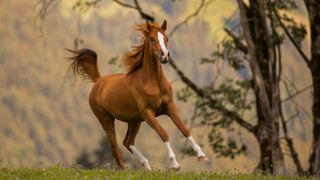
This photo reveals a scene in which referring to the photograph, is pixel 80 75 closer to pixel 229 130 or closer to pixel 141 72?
pixel 141 72

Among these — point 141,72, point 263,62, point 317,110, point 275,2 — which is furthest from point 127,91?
point 275,2

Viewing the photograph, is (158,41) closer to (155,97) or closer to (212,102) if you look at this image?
(155,97)

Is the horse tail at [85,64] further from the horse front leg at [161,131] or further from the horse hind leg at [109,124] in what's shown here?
the horse front leg at [161,131]

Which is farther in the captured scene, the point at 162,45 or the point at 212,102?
the point at 212,102

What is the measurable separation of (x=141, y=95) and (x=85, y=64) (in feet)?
11.2

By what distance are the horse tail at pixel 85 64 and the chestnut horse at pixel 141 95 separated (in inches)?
30.1

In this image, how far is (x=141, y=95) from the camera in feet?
48.4

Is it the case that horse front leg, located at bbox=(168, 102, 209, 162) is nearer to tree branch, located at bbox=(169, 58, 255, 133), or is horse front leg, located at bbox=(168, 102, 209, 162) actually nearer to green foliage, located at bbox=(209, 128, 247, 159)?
tree branch, located at bbox=(169, 58, 255, 133)

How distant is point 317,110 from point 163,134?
32.7 ft

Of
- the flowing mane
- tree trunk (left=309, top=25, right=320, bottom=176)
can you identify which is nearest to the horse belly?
the flowing mane

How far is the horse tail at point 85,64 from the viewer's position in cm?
1780

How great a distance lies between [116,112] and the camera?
15.6 meters

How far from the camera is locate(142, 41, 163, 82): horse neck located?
48.3 feet

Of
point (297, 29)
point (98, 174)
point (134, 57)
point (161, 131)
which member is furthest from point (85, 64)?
point (297, 29)
